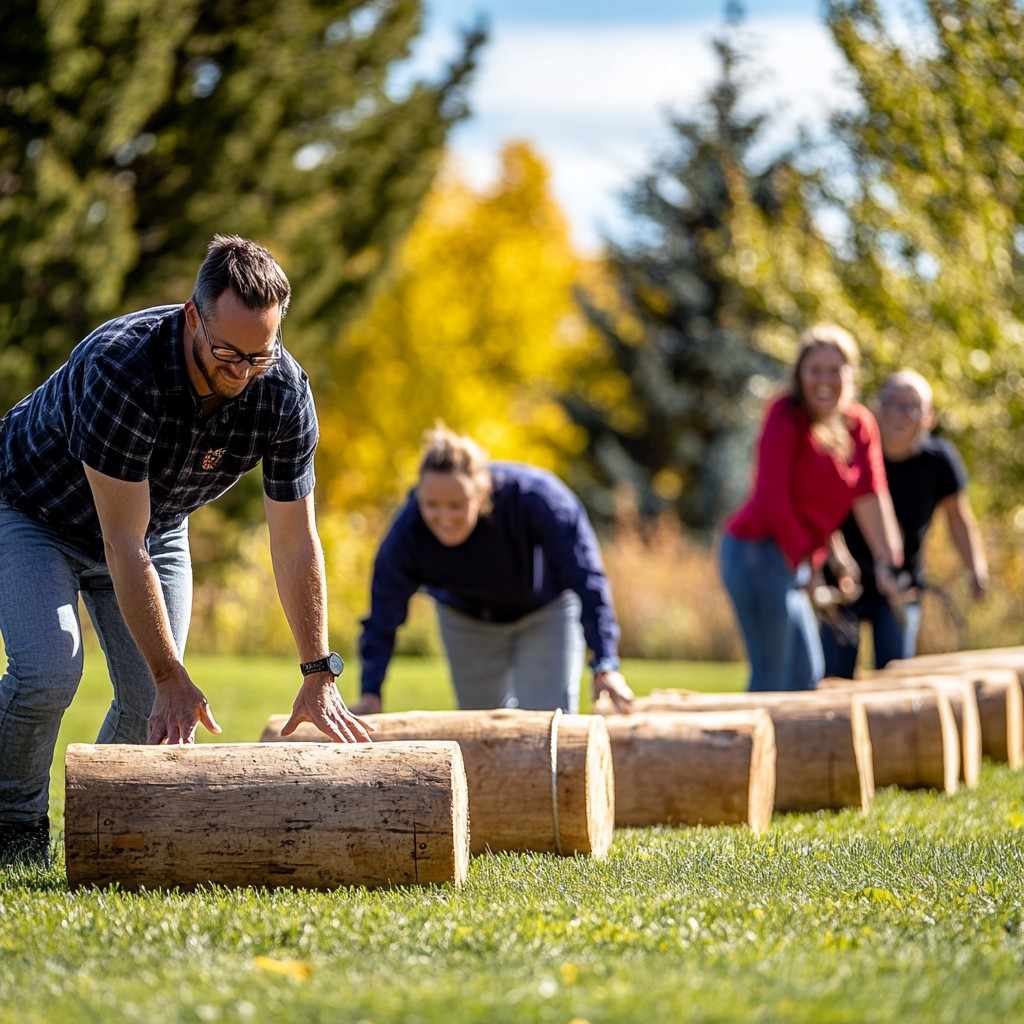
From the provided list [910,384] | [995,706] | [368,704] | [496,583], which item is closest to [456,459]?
[496,583]

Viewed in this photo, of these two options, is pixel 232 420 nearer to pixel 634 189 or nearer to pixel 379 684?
pixel 379 684

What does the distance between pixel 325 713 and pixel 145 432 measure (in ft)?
3.66

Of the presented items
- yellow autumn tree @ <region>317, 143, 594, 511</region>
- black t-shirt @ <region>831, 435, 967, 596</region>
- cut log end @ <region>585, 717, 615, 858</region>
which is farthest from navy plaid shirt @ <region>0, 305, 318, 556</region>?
yellow autumn tree @ <region>317, 143, 594, 511</region>

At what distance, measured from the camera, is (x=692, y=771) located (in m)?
6.29

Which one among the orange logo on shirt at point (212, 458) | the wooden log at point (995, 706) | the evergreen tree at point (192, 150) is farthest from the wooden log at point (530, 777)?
the evergreen tree at point (192, 150)

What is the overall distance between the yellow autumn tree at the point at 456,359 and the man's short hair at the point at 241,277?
2114 centimetres

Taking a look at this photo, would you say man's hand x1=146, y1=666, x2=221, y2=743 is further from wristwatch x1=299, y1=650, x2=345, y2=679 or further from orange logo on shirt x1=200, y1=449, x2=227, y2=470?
orange logo on shirt x1=200, y1=449, x2=227, y2=470

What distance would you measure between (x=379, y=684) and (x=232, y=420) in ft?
6.76

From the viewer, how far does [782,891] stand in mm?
4629

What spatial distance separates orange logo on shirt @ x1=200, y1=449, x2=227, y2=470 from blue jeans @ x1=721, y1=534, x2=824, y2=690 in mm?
3546

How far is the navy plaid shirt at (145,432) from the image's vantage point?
452 centimetres

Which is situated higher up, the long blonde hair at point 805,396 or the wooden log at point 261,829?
the long blonde hair at point 805,396

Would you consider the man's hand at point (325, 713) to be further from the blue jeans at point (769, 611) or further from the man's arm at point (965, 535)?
the man's arm at point (965, 535)

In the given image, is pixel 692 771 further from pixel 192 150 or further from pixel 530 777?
pixel 192 150
